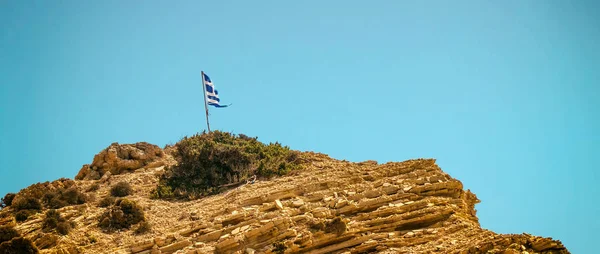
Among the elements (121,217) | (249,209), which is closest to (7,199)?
(121,217)

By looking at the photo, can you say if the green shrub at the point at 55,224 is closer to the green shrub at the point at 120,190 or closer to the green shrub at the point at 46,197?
the green shrub at the point at 46,197

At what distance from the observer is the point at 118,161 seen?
95.2 feet

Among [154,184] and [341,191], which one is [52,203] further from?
[341,191]

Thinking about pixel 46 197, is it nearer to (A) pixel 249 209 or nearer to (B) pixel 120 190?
(B) pixel 120 190

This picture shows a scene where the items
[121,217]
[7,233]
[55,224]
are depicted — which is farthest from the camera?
[121,217]

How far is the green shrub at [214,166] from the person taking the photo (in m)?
26.2

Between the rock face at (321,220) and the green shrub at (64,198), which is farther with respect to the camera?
the green shrub at (64,198)

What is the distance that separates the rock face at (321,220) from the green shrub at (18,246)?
0.67 m

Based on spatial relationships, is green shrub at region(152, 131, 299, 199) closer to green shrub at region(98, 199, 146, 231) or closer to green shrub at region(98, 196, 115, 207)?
green shrub at region(98, 196, 115, 207)

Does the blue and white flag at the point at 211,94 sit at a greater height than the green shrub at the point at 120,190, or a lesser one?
greater

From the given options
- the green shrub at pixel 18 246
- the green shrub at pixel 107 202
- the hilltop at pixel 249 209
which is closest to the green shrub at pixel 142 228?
the hilltop at pixel 249 209

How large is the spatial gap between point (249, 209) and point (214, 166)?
6176 millimetres

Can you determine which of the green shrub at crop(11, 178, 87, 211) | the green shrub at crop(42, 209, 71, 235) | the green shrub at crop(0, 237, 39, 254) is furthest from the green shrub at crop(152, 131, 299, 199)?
the green shrub at crop(0, 237, 39, 254)

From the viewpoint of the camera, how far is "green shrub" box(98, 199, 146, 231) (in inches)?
868
